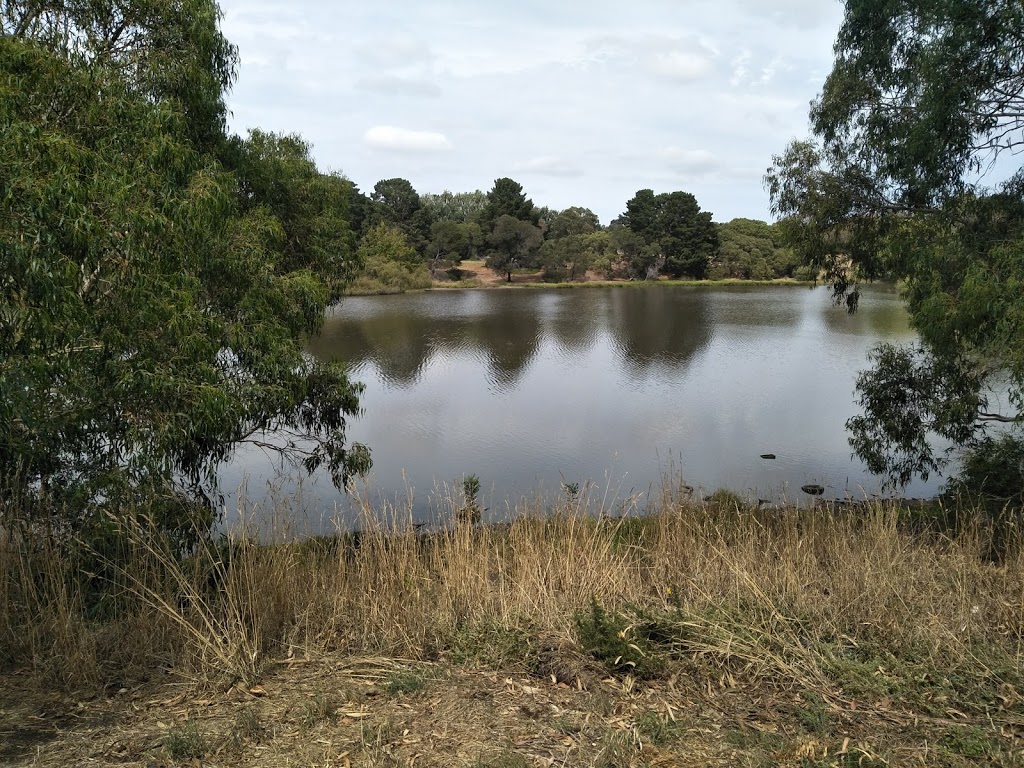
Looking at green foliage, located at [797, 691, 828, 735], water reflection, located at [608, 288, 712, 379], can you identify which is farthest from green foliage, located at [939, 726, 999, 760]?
water reflection, located at [608, 288, 712, 379]

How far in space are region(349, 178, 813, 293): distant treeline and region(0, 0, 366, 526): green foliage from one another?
50798 mm

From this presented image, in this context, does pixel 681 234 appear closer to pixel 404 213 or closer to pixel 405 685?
pixel 404 213

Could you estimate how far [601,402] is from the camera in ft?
57.8

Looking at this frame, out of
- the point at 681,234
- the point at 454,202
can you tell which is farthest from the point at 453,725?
the point at 454,202

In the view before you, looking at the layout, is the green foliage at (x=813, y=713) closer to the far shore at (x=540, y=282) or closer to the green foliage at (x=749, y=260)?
the far shore at (x=540, y=282)

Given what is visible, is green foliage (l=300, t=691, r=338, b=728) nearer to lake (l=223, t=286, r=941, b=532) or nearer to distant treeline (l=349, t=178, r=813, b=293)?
lake (l=223, t=286, r=941, b=532)

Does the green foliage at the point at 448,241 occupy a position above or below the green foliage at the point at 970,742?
above

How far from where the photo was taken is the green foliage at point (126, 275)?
3.87 metres

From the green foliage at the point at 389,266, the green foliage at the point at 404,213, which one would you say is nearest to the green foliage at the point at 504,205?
the green foliage at the point at 404,213

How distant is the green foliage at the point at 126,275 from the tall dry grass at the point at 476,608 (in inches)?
39.0

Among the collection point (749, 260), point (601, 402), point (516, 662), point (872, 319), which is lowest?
point (601, 402)

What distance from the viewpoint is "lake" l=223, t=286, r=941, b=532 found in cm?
1206

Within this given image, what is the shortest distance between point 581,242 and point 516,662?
63.1m

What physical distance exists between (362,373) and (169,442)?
15113 mm
